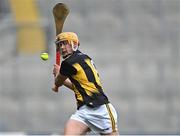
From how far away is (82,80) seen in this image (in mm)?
7805

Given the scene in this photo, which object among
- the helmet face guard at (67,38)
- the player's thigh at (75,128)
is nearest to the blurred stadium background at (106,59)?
the helmet face guard at (67,38)

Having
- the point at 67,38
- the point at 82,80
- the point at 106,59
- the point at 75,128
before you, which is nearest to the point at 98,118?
the point at 75,128

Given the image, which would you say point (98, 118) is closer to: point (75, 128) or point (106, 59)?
point (75, 128)

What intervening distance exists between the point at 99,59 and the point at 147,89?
1.05 meters

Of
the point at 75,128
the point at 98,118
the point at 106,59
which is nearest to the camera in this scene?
the point at 75,128

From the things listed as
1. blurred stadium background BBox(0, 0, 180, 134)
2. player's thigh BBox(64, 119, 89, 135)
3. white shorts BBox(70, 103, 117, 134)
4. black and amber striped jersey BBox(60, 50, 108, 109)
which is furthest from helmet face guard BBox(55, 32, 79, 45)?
blurred stadium background BBox(0, 0, 180, 134)

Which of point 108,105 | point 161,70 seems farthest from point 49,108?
point 108,105

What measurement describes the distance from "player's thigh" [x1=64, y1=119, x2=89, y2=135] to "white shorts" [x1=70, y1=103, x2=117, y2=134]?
0.13ft

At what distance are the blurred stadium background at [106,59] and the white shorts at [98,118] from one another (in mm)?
7555

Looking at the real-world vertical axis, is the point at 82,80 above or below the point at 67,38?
below

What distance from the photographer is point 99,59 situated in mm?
15758

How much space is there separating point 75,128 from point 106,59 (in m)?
8.04

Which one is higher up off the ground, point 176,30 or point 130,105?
point 176,30

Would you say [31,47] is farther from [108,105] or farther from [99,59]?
[108,105]
